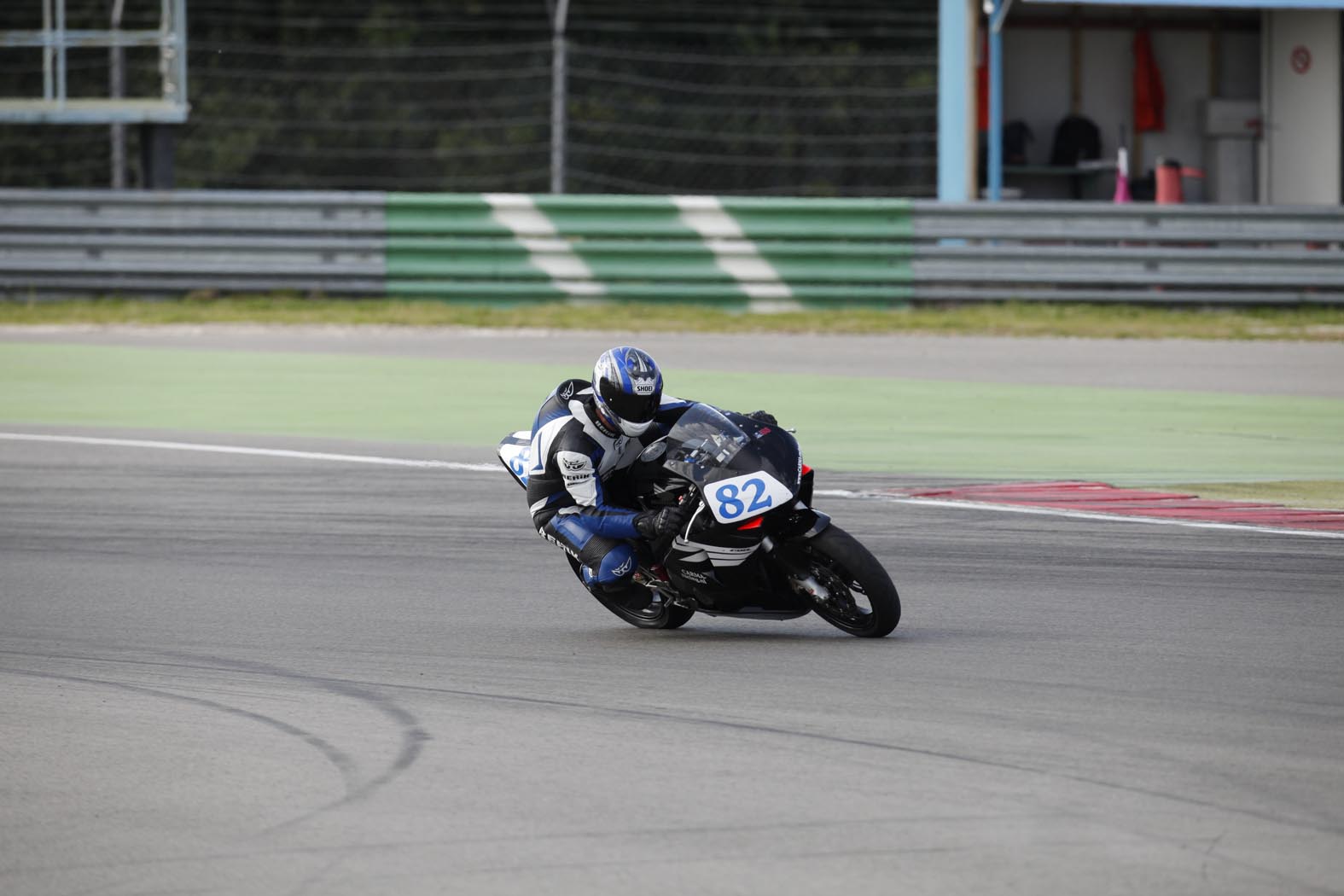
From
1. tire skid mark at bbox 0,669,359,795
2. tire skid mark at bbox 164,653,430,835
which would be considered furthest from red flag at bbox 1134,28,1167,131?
tire skid mark at bbox 0,669,359,795

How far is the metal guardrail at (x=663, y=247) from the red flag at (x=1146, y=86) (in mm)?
5480

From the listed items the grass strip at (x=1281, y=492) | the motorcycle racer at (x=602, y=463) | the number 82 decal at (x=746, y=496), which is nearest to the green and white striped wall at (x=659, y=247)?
the grass strip at (x=1281, y=492)

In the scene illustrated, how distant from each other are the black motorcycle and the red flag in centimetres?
1808

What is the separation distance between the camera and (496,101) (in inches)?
1073

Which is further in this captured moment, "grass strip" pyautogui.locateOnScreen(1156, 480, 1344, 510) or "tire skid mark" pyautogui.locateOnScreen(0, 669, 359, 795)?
"grass strip" pyautogui.locateOnScreen(1156, 480, 1344, 510)

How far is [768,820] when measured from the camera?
5.15 meters

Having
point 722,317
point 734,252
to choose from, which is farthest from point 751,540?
point 734,252

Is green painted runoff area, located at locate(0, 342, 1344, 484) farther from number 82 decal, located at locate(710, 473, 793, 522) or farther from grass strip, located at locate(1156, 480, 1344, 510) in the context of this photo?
number 82 decal, located at locate(710, 473, 793, 522)

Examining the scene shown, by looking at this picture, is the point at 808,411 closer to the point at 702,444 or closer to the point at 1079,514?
the point at 1079,514

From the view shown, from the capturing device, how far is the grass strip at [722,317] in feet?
61.7

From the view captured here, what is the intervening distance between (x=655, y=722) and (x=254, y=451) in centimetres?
707

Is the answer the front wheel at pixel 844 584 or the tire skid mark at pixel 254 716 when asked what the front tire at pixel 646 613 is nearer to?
the front wheel at pixel 844 584

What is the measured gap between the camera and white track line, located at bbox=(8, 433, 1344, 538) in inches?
388

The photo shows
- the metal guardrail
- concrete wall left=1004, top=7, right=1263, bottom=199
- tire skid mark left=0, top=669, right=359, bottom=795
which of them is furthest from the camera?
concrete wall left=1004, top=7, right=1263, bottom=199
